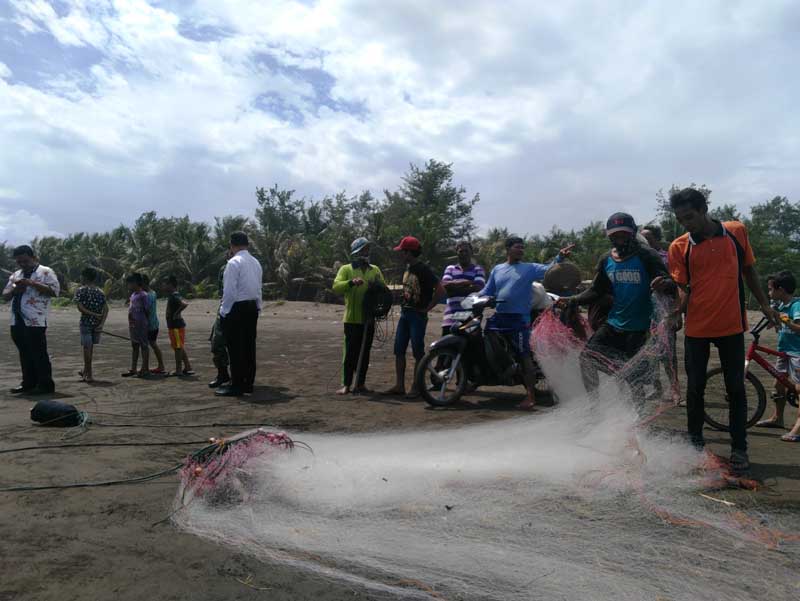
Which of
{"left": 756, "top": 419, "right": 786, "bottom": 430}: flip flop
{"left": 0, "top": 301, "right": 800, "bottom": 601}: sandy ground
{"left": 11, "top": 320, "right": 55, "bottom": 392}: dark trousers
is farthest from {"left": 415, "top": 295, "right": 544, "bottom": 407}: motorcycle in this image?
{"left": 11, "top": 320, "right": 55, "bottom": 392}: dark trousers

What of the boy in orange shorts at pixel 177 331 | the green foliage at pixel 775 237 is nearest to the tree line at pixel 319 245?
the green foliage at pixel 775 237

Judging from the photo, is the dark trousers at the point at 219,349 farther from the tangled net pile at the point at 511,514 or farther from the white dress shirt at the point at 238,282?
the tangled net pile at the point at 511,514

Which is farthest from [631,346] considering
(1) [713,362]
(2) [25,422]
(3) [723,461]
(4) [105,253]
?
(4) [105,253]

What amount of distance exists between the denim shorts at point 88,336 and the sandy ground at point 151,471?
1.87 feet

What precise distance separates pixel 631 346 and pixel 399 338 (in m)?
3.02

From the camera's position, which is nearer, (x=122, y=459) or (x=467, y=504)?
(x=467, y=504)

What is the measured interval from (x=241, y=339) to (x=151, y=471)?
3.03 m

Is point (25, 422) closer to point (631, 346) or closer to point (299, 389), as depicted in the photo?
point (299, 389)

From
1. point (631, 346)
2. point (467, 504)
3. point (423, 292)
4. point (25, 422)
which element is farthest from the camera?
point (423, 292)

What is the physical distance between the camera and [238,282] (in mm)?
6973

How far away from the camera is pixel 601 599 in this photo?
2361 millimetres

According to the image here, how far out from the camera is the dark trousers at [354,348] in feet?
23.8

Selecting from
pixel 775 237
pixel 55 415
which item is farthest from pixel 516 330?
pixel 775 237

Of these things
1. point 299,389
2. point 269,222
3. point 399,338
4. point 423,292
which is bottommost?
point 299,389
